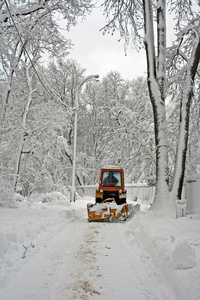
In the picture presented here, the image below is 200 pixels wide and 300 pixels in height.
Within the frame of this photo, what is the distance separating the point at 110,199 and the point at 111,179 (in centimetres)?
209

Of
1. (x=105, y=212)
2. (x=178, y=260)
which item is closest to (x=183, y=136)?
(x=105, y=212)

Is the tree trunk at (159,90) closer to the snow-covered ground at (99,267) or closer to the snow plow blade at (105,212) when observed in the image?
the snow plow blade at (105,212)

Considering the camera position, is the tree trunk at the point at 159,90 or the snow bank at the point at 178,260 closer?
the snow bank at the point at 178,260

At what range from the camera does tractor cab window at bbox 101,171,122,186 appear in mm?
12859

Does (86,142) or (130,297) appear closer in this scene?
(130,297)

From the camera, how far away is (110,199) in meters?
10.9

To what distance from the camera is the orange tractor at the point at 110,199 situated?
1012 centimetres

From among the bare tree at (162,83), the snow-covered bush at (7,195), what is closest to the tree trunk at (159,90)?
the bare tree at (162,83)

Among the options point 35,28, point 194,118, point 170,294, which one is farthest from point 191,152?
point 170,294

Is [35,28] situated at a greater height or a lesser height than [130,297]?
greater

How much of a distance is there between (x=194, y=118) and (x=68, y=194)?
11828 millimetres

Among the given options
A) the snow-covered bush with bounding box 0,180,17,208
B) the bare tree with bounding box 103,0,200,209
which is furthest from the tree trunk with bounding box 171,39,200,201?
the snow-covered bush with bounding box 0,180,17,208

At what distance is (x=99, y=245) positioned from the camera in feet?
18.9

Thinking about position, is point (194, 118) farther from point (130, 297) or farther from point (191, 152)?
point (130, 297)
